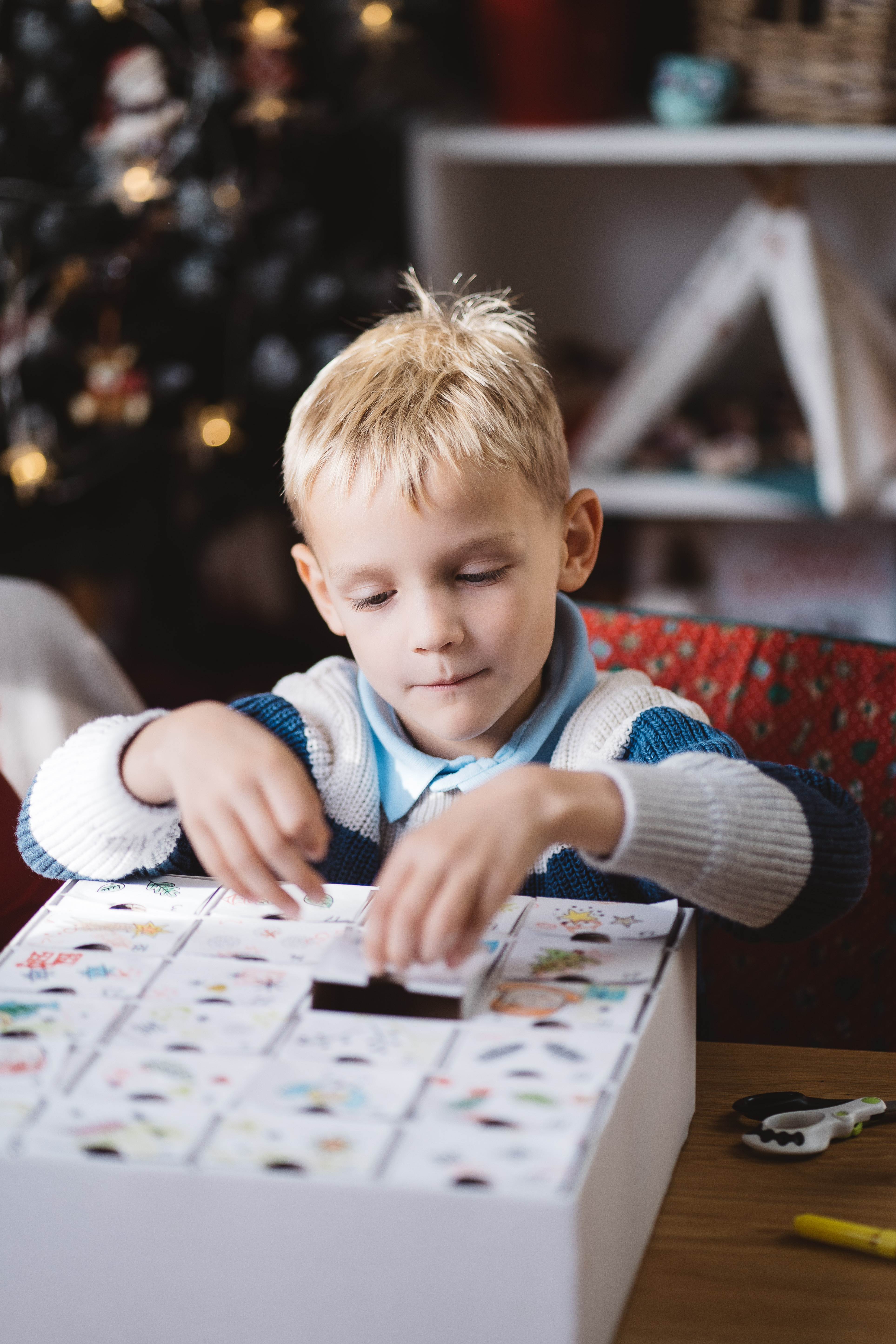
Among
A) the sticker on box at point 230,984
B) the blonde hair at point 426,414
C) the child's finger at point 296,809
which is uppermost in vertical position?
the blonde hair at point 426,414

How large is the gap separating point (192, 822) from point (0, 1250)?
23 cm

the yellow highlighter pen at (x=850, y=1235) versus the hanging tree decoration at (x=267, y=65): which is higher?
the hanging tree decoration at (x=267, y=65)

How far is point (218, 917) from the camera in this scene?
0.74 metres

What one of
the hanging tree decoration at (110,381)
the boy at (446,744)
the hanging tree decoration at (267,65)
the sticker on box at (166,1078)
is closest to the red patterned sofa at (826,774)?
the boy at (446,744)

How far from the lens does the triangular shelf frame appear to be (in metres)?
2.06

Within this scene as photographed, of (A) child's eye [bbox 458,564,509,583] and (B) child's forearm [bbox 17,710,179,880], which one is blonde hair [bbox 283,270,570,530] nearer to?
(A) child's eye [bbox 458,564,509,583]

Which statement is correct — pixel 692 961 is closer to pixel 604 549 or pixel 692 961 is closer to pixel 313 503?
pixel 313 503

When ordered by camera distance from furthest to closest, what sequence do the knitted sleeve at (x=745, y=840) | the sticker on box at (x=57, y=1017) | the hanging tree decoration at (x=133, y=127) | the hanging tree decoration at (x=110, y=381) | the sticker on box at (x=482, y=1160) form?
the hanging tree decoration at (x=110, y=381), the hanging tree decoration at (x=133, y=127), the knitted sleeve at (x=745, y=840), the sticker on box at (x=57, y=1017), the sticker on box at (x=482, y=1160)

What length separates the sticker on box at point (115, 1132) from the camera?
537 mm

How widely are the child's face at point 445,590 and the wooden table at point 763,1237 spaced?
0.28m

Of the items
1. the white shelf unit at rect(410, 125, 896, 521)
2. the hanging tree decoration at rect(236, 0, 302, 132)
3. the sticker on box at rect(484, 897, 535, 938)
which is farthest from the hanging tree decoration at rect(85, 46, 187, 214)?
the sticker on box at rect(484, 897, 535, 938)

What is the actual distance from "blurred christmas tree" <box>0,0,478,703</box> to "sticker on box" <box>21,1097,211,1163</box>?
1.54 meters

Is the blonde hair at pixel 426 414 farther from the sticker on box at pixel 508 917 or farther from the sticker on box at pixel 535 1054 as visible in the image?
the sticker on box at pixel 535 1054

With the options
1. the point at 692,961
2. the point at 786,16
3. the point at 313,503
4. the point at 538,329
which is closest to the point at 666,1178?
the point at 692,961
